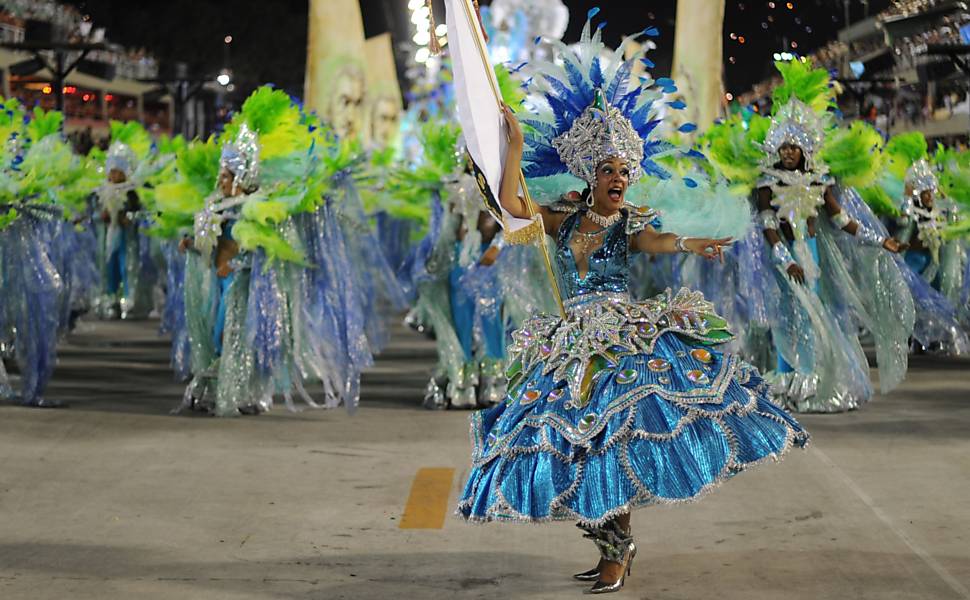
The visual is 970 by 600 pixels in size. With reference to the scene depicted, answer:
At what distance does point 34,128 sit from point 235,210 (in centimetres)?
375

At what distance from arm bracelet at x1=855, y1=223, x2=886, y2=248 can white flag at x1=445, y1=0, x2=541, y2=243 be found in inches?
240

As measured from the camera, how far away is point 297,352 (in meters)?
11.2

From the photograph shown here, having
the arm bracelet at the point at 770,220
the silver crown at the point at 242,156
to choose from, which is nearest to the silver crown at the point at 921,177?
the arm bracelet at the point at 770,220

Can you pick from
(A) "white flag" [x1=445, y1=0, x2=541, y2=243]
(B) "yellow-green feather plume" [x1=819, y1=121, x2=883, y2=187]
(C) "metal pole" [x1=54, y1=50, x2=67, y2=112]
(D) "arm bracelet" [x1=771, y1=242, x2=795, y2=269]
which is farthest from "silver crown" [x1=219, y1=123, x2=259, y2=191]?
(C) "metal pole" [x1=54, y1=50, x2=67, y2=112]

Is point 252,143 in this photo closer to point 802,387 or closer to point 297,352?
point 297,352

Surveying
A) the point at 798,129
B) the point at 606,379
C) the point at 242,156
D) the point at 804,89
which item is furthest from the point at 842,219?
the point at 606,379

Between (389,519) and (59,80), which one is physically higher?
(59,80)

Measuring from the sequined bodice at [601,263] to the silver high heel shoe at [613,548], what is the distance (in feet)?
2.98

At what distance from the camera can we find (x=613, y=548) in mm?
5785

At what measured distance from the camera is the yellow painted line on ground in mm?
7242

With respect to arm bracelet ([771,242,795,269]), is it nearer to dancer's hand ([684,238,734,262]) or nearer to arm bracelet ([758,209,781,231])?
arm bracelet ([758,209,781,231])

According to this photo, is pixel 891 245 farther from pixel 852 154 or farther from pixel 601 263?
pixel 601 263

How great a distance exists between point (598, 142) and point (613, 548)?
152 centimetres

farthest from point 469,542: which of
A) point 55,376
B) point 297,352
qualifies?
point 55,376
